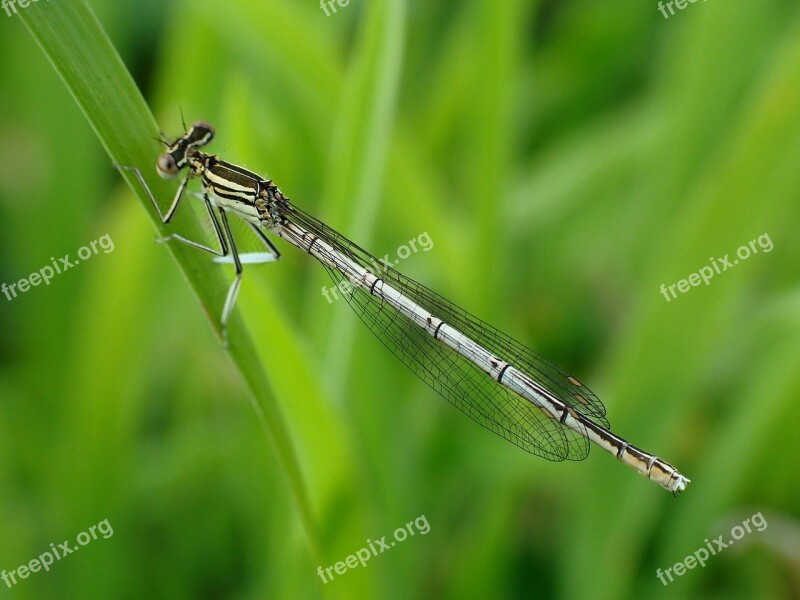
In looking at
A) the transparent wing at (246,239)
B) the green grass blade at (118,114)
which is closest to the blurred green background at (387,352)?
the transparent wing at (246,239)

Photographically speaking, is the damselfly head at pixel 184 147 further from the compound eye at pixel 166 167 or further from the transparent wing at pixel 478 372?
the transparent wing at pixel 478 372

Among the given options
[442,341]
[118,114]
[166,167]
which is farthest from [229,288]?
[442,341]

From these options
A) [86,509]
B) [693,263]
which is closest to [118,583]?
[86,509]

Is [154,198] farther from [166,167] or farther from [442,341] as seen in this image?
[442,341]

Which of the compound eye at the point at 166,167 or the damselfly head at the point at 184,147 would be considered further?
the damselfly head at the point at 184,147

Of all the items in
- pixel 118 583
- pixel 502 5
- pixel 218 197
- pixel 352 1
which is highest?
pixel 352 1

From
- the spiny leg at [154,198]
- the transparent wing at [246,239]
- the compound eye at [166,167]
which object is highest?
the transparent wing at [246,239]

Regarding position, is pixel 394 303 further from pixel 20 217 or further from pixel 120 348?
pixel 20 217
